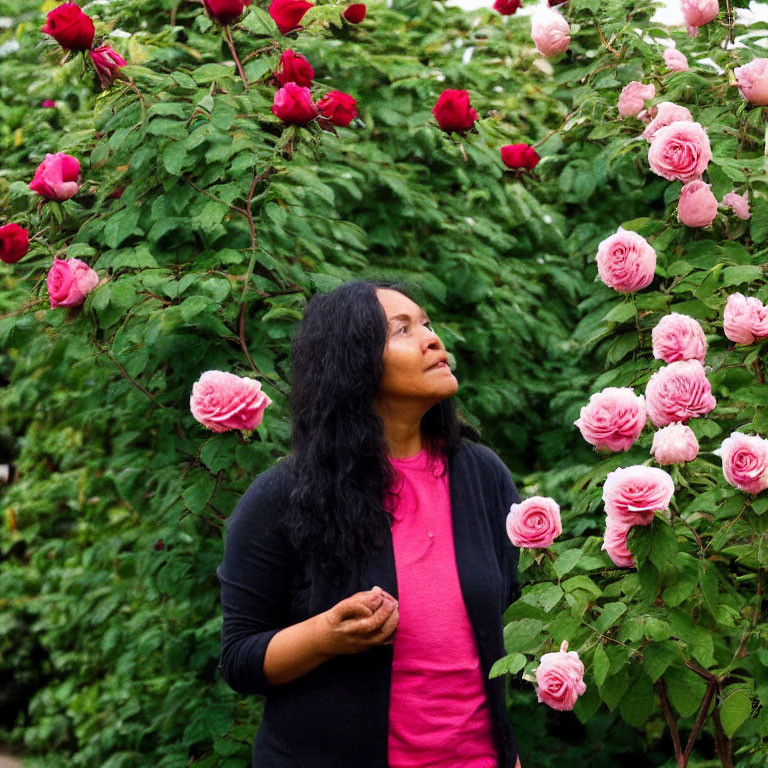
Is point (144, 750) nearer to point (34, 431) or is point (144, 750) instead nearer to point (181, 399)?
point (181, 399)

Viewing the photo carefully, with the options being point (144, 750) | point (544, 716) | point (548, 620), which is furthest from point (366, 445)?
point (144, 750)

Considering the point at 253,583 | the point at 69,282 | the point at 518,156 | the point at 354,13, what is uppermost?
the point at 354,13

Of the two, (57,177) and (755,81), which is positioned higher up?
(755,81)

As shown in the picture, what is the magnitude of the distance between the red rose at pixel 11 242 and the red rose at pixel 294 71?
2.39 ft

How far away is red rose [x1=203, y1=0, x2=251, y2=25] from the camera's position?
8.67ft

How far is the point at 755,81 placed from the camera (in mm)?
2217

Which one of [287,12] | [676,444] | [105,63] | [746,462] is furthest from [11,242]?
[746,462]

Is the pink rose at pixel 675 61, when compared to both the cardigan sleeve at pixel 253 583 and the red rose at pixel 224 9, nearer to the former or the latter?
the red rose at pixel 224 9

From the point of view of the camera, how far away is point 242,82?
303 cm

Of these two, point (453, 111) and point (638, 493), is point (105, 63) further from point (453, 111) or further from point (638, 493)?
point (638, 493)

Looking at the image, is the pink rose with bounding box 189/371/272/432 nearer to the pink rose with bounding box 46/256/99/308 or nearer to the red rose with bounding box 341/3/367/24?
the pink rose with bounding box 46/256/99/308

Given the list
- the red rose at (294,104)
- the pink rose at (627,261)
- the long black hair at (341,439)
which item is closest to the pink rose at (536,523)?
the long black hair at (341,439)

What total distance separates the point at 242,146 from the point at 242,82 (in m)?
0.49

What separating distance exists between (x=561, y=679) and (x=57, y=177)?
1.80m
